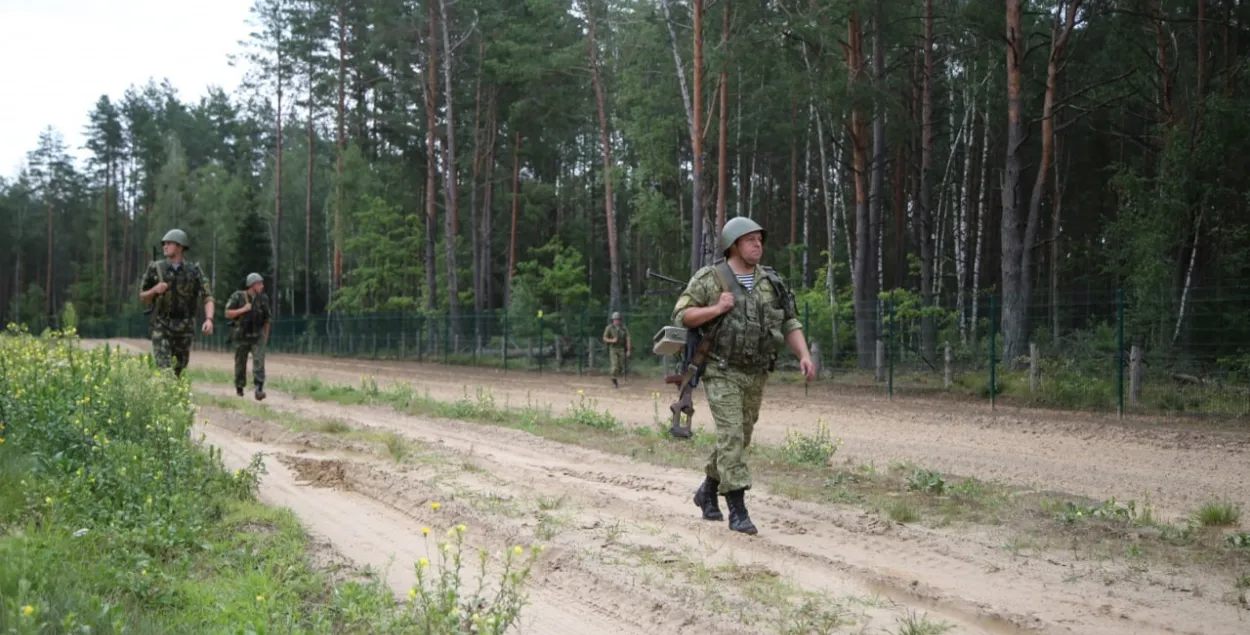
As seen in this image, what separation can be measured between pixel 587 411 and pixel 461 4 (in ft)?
95.5

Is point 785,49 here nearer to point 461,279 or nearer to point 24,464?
point 24,464

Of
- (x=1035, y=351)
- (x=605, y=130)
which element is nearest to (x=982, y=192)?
(x=605, y=130)

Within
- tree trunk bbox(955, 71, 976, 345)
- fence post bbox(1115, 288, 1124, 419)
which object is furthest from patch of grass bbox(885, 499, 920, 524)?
tree trunk bbox(955, 71, 976, 345)

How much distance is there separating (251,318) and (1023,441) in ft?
39.9

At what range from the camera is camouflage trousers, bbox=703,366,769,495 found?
22.7ft

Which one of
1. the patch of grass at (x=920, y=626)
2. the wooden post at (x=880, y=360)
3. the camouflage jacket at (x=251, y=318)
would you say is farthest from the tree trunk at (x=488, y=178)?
the patch of grass at (x=920, y=626)

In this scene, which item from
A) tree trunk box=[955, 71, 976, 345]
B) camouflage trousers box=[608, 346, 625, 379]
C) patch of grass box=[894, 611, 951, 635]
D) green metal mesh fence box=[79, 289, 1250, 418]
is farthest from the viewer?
tree trunk box=[955, 71, 976, 345]

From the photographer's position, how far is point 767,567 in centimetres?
599

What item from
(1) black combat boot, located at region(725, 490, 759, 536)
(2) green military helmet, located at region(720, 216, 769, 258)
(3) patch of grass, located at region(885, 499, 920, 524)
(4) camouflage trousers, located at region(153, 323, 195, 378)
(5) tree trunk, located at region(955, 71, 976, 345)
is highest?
(5) tree trunk, located at region(955, 71, 976, 345)

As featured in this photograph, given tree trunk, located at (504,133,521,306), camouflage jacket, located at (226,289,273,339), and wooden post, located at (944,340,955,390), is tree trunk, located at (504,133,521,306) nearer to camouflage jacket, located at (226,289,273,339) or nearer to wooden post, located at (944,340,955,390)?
wooden post, located at (944,340,955,390)

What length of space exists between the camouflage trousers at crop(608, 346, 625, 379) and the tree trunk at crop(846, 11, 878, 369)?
238 inches

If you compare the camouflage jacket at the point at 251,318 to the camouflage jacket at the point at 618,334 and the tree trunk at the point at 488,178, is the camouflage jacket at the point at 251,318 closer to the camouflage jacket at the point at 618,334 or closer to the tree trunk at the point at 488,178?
the camouflage jacket at the point at 618,334

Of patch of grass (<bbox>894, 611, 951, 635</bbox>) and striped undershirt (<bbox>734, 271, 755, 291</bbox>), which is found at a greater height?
striped undershirt (<bbox>734, 271, 755, 291</bbox>)

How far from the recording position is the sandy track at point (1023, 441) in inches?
396
